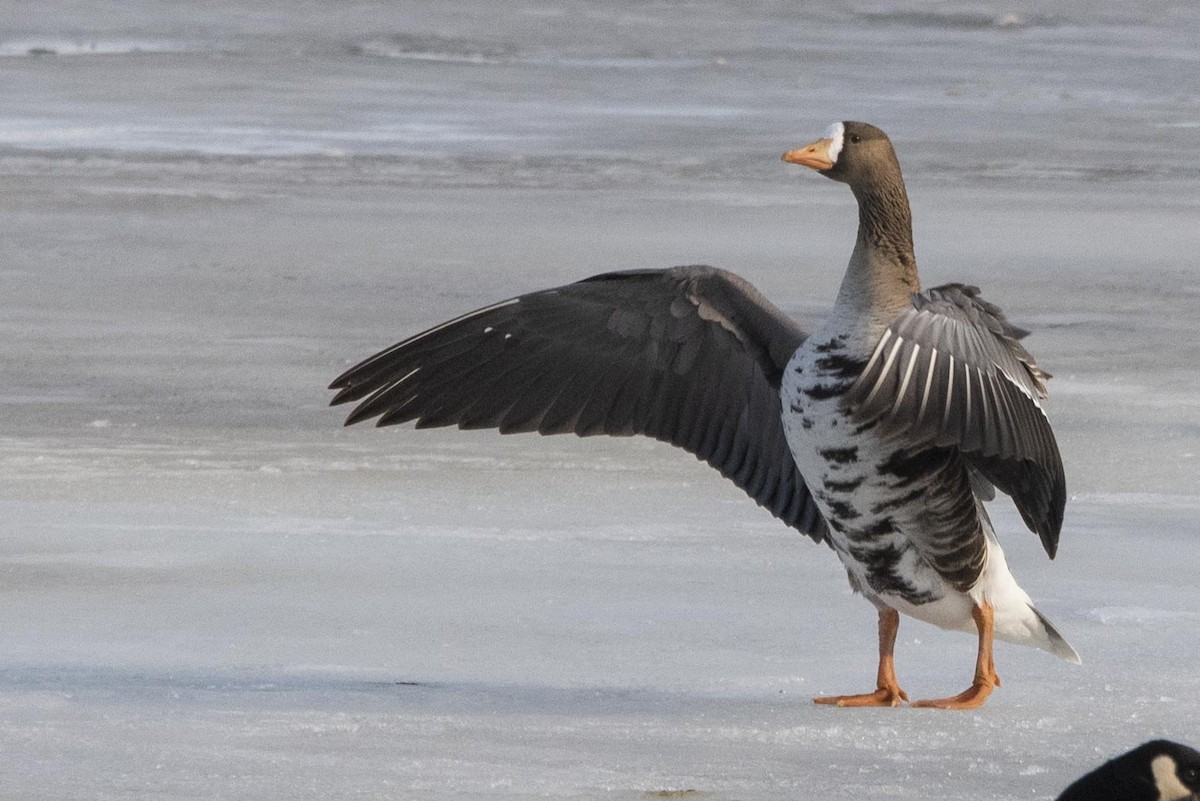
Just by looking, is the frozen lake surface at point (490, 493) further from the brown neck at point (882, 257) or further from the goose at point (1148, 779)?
the goose at point (1148, 779)

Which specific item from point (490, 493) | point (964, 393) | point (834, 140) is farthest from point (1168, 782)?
point (490, 493)

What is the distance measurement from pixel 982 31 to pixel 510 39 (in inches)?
229

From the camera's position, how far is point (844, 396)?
13.7ft

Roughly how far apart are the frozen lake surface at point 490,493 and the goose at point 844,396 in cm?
24

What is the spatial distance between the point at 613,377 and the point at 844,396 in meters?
0.96

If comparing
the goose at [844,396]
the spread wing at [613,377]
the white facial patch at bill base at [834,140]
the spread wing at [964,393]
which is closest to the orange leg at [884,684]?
the goose at [844,396]

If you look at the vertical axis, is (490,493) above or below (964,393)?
below

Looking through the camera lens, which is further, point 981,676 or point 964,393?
point 981,676

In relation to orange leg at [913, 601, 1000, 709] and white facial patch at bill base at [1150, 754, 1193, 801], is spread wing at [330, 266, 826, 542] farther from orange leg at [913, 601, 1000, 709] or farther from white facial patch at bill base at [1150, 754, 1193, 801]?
white facial patch at bill base at [1150, 754, 1193, 801]

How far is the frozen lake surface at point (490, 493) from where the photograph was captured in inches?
155

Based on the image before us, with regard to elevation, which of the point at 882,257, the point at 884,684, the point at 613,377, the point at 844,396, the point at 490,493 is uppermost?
the point at 882,257

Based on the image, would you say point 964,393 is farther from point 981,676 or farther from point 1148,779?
point 1148,779

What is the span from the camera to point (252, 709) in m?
4.09

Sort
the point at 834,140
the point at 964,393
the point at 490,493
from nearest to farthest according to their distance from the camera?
the point at 964,393
the point at 834,140
the point at 490,493
